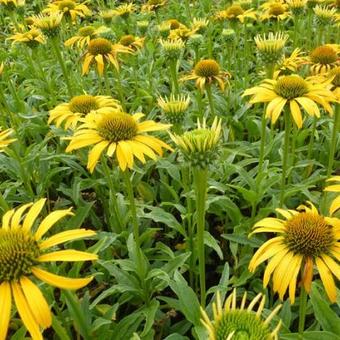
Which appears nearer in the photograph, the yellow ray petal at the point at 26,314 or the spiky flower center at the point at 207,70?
the yellow ray petal at the point at 26,314

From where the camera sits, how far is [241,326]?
1197mm

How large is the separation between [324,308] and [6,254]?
1.09 metres

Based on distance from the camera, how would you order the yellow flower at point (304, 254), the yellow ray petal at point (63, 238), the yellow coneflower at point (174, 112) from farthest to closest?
the yellow coneflower at point (174, 112) → the yellow flower at point (304, 254) → the yellow ray petal at point (63, 238)

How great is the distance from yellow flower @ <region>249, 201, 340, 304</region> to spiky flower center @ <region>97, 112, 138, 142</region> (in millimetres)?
739

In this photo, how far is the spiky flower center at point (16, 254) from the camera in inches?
51.8

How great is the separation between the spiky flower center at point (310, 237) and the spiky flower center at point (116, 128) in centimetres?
77

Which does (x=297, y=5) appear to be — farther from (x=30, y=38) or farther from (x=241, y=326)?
(x=241, y=326)

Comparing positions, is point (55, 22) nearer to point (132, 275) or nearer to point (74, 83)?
point (74, 83)

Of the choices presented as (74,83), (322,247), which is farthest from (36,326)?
(74,83)

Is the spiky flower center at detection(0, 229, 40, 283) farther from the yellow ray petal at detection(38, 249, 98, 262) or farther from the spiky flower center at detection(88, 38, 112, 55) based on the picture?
the spiky flower center at detection(88, 38, 112, 55)

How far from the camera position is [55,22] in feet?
10.9

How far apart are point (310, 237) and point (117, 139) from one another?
0.86m

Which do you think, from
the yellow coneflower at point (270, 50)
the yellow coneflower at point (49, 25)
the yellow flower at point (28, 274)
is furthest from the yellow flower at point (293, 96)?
the yellow coneflower at point (49, 25)

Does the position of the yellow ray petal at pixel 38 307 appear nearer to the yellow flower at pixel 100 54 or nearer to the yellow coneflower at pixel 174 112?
the yellow coneflower at pixel 174 112
